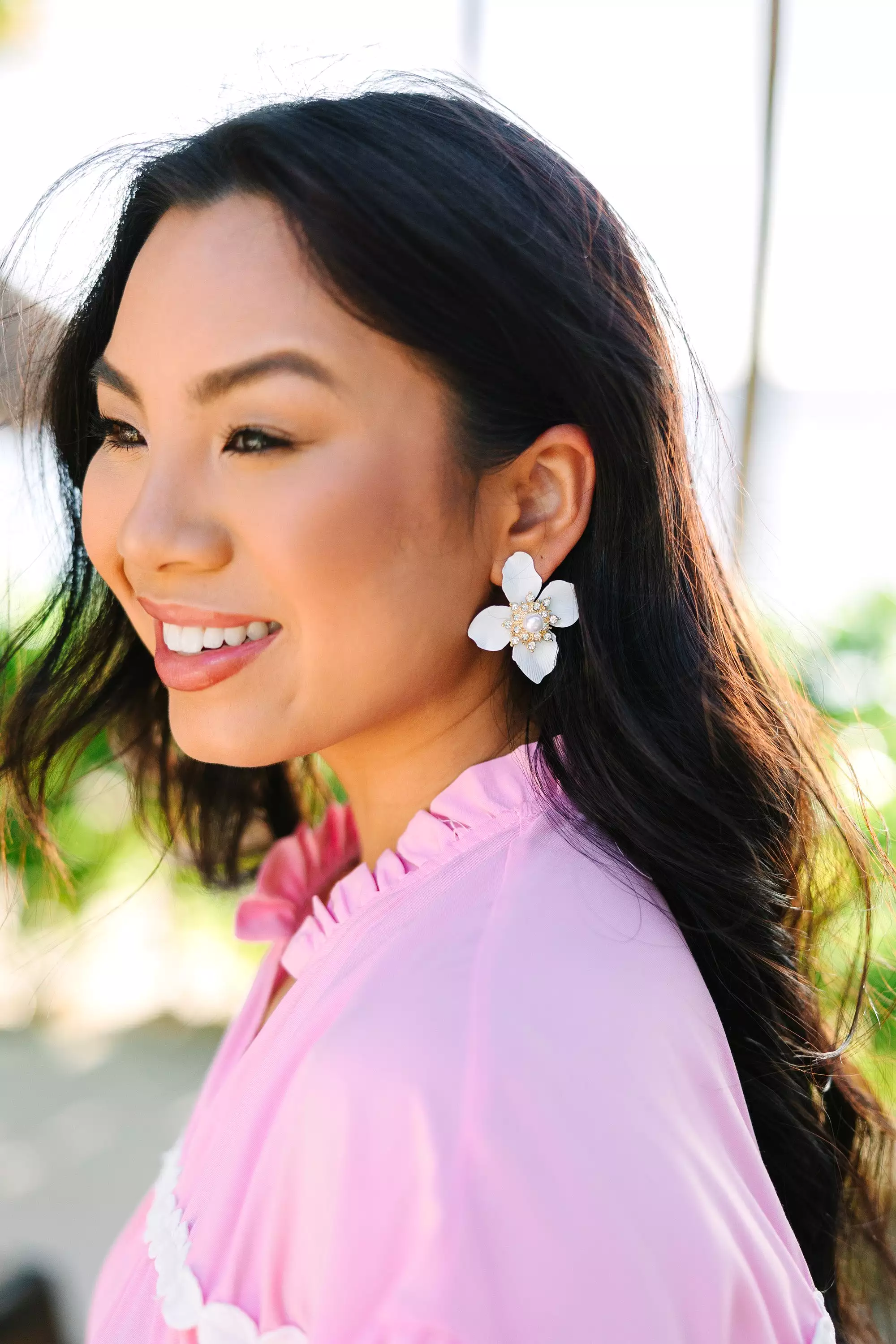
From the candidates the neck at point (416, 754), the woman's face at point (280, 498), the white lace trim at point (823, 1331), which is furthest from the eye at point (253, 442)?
the white lace trim at point (823, 1331)

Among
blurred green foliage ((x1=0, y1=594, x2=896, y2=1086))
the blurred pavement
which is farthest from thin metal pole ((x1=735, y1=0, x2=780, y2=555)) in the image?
the blurred pavement

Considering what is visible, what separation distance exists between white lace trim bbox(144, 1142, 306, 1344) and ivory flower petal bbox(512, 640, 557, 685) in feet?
2.07

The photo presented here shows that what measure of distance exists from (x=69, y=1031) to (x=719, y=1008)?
332 cm

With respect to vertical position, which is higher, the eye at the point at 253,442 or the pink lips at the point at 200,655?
the eye at the point at 253,442

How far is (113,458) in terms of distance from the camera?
1.30 m

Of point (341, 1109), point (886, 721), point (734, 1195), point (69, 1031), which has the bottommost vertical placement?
point (69, 1031)

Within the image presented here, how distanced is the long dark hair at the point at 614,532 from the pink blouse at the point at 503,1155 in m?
0.13

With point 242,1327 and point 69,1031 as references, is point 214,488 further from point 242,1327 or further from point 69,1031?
point 69,1031

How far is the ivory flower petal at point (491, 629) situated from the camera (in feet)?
3.84

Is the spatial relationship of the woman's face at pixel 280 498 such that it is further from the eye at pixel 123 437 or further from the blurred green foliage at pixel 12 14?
the blurred green foliage at pixel 12 14

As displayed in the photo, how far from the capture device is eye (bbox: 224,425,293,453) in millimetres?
1098

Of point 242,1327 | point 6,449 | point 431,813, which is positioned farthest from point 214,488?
point 6,449

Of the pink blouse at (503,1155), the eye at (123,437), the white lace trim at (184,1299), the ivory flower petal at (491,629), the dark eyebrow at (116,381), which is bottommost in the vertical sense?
the white lace trim at (184,1299)

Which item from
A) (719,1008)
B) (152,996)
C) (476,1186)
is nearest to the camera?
(476,1186)
